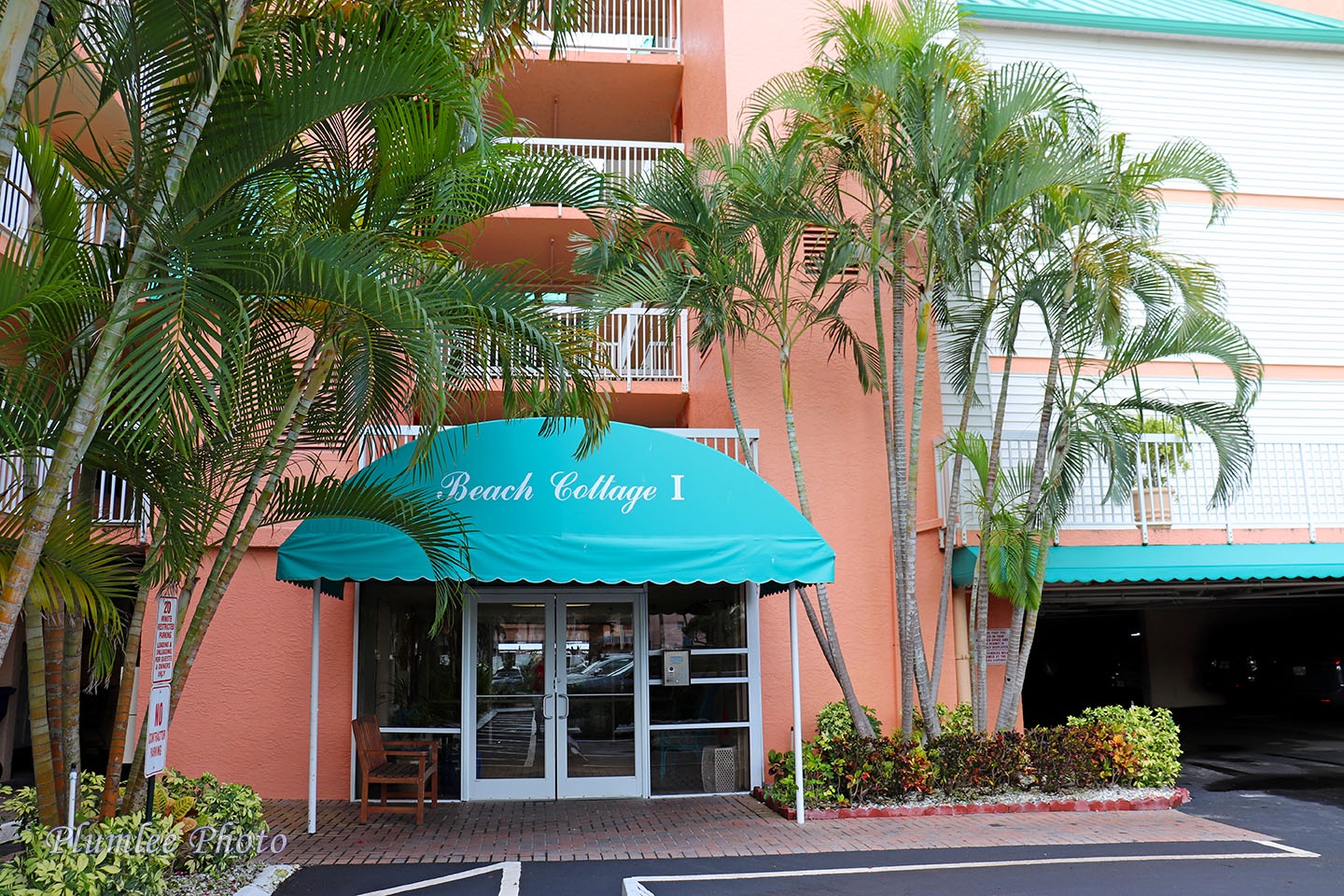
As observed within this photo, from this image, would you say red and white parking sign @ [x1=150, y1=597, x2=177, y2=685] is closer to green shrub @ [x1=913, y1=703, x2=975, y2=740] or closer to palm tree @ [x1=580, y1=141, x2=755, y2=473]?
palm tree @ [x1=580, y1=141, x2=755, y2=473]

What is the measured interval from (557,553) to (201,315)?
483cm

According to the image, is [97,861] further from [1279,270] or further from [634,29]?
[1279,270]

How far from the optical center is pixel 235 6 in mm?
5547

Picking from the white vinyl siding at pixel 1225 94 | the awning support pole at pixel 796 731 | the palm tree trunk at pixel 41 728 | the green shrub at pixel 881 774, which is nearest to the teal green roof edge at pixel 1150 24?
the white vinyl siding at pixel 1225 94

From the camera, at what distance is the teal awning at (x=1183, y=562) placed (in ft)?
38.2

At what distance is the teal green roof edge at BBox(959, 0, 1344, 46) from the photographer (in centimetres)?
1415

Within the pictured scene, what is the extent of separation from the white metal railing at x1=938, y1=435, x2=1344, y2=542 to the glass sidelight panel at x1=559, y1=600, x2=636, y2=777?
4133 mm

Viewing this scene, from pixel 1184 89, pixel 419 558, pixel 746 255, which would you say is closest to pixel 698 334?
pixel 746 255

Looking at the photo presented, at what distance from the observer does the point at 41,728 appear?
624 centimetres

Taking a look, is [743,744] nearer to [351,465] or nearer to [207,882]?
[351,465]

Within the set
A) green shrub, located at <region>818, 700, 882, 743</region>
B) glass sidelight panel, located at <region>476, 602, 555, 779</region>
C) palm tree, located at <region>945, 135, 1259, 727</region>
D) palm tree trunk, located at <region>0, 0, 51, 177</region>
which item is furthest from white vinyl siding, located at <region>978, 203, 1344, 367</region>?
palm tree trunk, located at <region>0, 0, 51, 177</region>

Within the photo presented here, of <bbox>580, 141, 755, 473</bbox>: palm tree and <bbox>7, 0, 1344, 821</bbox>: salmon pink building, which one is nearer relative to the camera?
<bbox>7, 0, 1344, 821</bbox>: salmon pink building

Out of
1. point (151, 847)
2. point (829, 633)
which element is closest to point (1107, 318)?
point (829, 633)

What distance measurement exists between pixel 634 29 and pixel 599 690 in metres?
11.3
